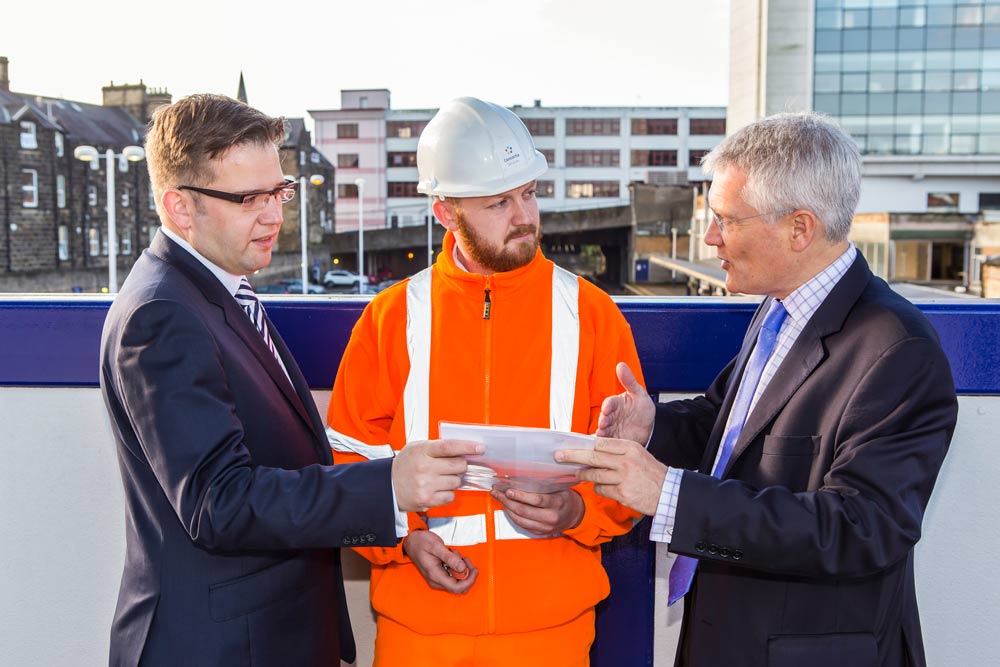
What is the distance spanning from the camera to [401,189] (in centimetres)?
6400

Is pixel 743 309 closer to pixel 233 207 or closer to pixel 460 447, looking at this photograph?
pixel 460 447

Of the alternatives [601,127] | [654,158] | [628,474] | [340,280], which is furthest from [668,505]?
[654,158]

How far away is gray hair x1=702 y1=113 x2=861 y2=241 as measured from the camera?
1.92 metres

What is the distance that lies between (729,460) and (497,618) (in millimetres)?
604

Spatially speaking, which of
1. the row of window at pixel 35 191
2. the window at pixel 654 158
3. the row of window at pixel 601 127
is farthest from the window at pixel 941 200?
the row of window at pixel 35 191

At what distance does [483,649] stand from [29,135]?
42.8m

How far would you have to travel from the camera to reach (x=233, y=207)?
1939mm

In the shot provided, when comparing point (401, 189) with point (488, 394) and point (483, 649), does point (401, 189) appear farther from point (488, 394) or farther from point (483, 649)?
point (483, 649)

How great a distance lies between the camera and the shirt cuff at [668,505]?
1767 millimetres

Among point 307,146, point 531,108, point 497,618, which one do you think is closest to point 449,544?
point 497,618

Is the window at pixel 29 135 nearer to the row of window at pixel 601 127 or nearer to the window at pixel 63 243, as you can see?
the window at pixel 63 243

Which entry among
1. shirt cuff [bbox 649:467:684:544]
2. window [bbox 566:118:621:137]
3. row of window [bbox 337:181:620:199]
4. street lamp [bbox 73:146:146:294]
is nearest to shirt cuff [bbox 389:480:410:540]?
shirt cuff [bbox 649:467:684:544]

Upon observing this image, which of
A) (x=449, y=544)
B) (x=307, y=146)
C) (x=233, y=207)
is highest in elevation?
(x=307, y=146)

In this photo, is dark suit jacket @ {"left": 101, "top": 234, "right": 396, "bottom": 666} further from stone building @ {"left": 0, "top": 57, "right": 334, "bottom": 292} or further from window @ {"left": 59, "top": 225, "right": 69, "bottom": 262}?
window @ {"left": 59, "top": 225, "right": 69, "bottom": 262}
